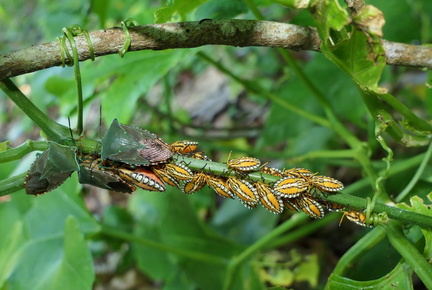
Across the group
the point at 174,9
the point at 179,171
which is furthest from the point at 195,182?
the point at 174,9

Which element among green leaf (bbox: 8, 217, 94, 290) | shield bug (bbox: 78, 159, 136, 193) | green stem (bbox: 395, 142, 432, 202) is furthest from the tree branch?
green leaf (bbox: 8, 217, 94, 290)

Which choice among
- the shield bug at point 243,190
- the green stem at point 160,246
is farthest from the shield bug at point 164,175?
the green stem at point 160,246

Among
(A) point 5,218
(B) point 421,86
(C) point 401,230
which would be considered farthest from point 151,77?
(B) point 421,86

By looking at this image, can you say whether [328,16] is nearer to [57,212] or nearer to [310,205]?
[310,205]

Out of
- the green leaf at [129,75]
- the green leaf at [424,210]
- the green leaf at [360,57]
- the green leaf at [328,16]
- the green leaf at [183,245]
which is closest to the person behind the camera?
the green leaf at [328,16]

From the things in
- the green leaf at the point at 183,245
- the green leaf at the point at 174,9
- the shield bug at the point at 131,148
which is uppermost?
the green leaf at the point at 174,9

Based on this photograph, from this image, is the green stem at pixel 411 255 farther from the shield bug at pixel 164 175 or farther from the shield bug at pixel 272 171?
the shield bug at pixel 164 175
